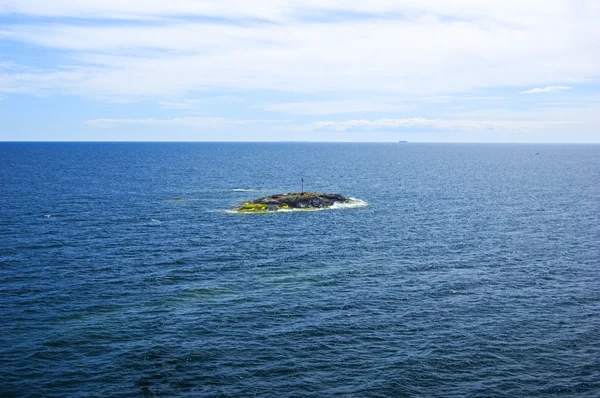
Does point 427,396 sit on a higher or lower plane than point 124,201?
lower

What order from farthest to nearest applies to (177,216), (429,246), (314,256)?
1. (177,216)
2. (429,246)
3. (314,256)

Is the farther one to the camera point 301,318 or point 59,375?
point 301,318

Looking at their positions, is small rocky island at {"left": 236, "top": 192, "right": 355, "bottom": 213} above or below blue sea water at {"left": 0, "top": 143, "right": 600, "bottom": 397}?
above

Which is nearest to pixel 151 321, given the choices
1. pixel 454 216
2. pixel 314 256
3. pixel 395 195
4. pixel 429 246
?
pixel 314 256

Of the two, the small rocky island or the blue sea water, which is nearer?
the blue sea water

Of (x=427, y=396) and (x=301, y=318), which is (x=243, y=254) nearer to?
(x=301, y=318)

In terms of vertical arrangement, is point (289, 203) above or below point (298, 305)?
above

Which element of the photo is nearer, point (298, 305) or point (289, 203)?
point (298, 305)

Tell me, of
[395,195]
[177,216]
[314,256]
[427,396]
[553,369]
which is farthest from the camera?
[395,195]
